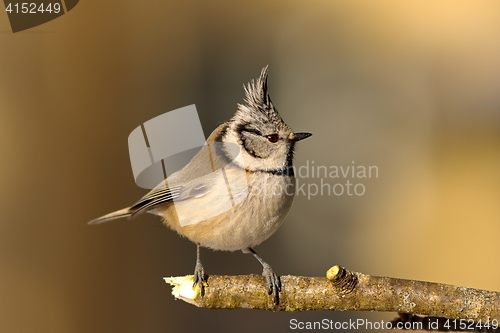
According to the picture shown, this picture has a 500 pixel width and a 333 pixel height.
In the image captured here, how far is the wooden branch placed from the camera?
171 cm

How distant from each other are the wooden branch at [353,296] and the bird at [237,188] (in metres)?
0.05

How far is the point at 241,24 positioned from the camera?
14.5ft

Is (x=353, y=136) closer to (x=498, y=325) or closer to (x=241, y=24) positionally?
(x=241, y=24)

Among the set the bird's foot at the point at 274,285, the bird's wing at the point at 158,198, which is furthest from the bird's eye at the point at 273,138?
the bird's foot at the point at 274,285

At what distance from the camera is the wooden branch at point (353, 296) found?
1.71 m

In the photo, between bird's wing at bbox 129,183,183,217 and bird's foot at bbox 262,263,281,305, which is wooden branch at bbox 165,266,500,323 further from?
bird's wing at bbox 129,183,183,217

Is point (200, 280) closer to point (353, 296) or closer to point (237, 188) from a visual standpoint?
point (237, 188)

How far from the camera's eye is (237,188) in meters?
2.04

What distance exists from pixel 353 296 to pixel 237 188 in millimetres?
745

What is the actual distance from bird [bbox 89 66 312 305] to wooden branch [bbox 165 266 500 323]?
5 centimetres

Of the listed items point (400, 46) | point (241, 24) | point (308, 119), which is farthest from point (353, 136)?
point (241, 24)

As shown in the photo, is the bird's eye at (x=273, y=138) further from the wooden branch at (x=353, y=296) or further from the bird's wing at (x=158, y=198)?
the wooden branch at (x=353, y=296)

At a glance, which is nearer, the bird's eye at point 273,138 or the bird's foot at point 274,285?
the bird's foot at point 274,285

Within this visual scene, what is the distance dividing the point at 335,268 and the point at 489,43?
421cm
